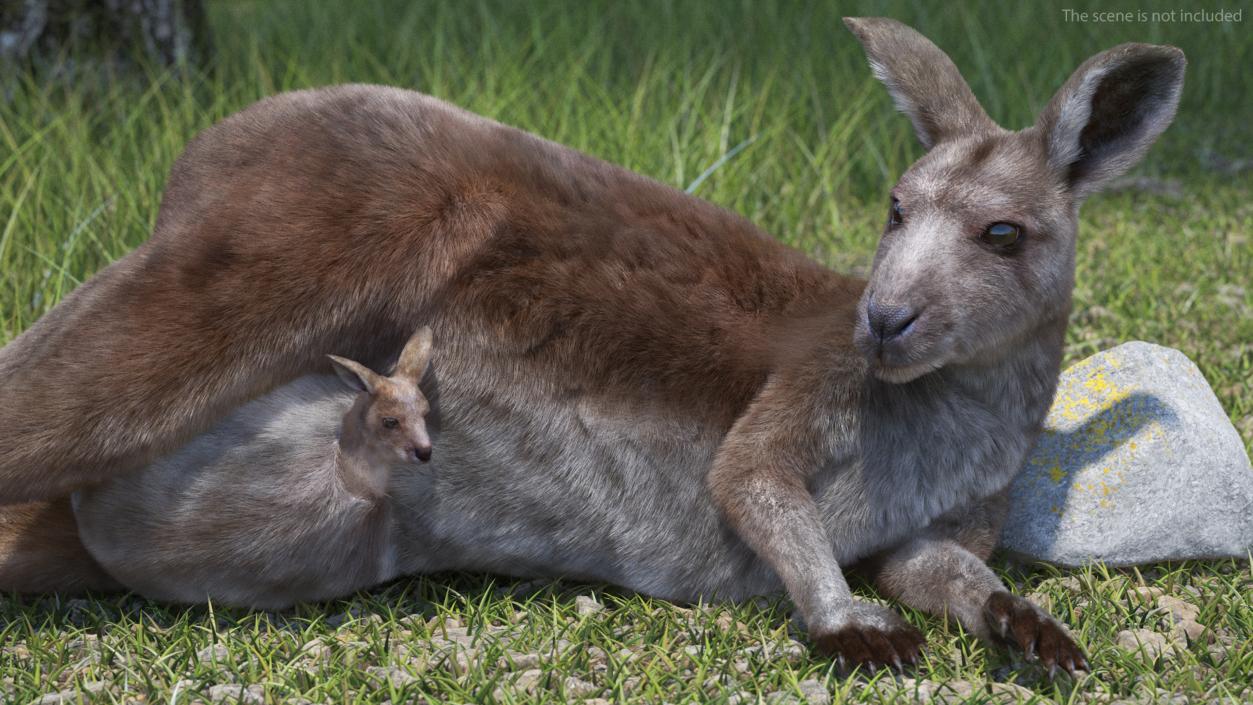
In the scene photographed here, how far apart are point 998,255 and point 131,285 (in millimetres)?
2009

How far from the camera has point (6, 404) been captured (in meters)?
3.19

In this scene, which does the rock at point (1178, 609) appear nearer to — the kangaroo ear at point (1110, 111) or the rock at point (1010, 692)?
the rock at point (1010, 692)

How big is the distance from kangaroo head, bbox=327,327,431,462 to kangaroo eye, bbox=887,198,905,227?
3.76ft

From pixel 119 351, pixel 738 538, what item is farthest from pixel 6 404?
pixel 738 538

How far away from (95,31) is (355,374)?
415cm

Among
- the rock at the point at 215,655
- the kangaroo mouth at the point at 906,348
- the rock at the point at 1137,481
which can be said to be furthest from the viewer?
the rock at the point at 1137,481

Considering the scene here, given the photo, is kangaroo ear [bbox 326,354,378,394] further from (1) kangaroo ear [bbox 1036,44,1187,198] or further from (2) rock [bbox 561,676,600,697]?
(1) kangaroo ear [bbox 1036,44,1187,198]

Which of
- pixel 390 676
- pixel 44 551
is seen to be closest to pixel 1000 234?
pixel 390 676

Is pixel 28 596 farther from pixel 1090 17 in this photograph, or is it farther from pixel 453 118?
pixel 1090 17

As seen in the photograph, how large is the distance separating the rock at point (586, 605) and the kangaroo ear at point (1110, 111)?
1560 millimetres

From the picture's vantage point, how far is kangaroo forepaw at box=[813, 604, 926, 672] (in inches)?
122

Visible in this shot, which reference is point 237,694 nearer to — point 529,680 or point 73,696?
point 73,696

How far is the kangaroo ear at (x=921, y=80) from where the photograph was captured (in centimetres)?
352

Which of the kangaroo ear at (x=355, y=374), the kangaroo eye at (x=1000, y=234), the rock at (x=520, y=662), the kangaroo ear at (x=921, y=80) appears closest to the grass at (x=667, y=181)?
the rock at (x=520, y=662)
